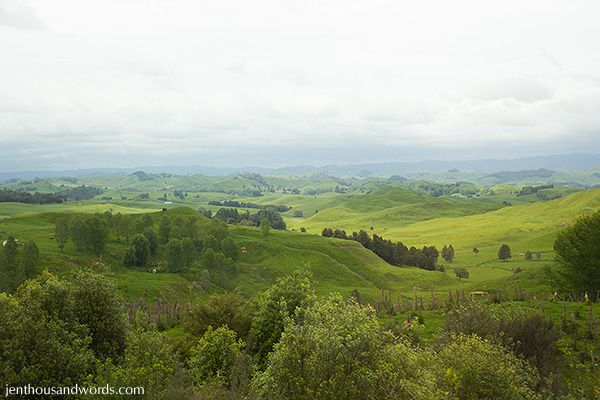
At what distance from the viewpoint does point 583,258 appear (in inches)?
3201

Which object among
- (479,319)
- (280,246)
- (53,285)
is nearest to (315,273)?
(280,246)

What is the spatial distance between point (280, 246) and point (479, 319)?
13557 centimetres

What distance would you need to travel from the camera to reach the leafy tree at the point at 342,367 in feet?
83.8

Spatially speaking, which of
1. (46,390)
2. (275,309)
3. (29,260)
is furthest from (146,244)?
(46,390)

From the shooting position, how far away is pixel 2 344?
28812 mm

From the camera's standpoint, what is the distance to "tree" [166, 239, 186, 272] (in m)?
129

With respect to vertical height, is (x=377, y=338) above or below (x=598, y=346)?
above

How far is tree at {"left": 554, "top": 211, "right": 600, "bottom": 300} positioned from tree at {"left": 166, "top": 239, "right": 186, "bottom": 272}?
103899 mm

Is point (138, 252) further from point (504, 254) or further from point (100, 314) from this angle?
point (504, 254)

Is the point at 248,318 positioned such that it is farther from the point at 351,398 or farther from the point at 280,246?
the point at 280,246

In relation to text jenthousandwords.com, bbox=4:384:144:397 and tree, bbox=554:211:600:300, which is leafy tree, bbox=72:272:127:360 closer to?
text jenthousandwords.com, bbox=4:384:144:397

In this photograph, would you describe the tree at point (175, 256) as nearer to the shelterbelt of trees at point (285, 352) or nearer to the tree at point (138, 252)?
the tree at point (138, 252)

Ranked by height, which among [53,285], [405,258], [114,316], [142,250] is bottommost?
[405,258]

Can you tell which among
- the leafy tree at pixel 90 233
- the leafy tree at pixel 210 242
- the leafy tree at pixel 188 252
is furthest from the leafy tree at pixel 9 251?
the leafy tree at pixel 210 242
